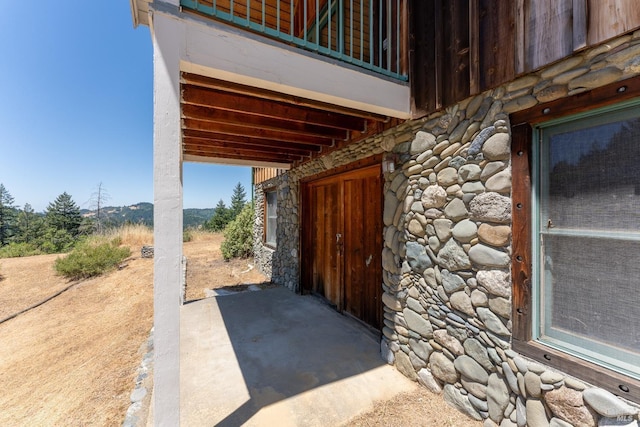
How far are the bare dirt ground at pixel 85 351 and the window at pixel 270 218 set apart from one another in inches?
47.8

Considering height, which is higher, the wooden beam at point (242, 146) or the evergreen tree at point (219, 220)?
the wooden beam at point (242, 146)

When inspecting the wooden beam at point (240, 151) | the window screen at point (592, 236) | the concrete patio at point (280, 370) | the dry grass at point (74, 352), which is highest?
the wooden beam at point (240, 151)

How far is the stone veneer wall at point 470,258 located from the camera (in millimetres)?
1463

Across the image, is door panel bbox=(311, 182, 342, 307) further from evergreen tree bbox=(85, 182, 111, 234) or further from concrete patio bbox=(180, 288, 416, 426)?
evergreen tree bbox=(85, 182, 111, 234)

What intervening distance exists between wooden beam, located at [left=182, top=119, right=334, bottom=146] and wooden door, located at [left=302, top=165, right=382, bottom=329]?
703 mm

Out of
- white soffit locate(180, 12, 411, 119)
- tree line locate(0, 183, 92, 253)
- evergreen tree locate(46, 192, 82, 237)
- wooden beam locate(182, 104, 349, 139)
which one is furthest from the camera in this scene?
evergreen tree locate(46, 192, 82, 237)

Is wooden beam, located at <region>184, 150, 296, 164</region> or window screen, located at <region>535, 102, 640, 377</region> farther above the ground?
wooden beam, located at <region>184, 150, 296, 164</region>

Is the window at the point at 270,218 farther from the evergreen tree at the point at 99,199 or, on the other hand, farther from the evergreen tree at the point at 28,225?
the evergreen tree at the point at 28,225

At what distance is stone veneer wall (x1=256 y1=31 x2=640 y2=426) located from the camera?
57.6 inches

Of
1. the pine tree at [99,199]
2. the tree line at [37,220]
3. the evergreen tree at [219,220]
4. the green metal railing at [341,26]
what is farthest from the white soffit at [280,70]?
the tree line at [37,220]

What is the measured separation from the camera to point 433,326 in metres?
2.34

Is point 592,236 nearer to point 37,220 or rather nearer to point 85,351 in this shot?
point 85,351

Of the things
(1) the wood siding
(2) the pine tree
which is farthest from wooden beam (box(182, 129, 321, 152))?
(2) the pine tree

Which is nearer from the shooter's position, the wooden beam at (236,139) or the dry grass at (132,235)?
the wooden beam at (236,139)
